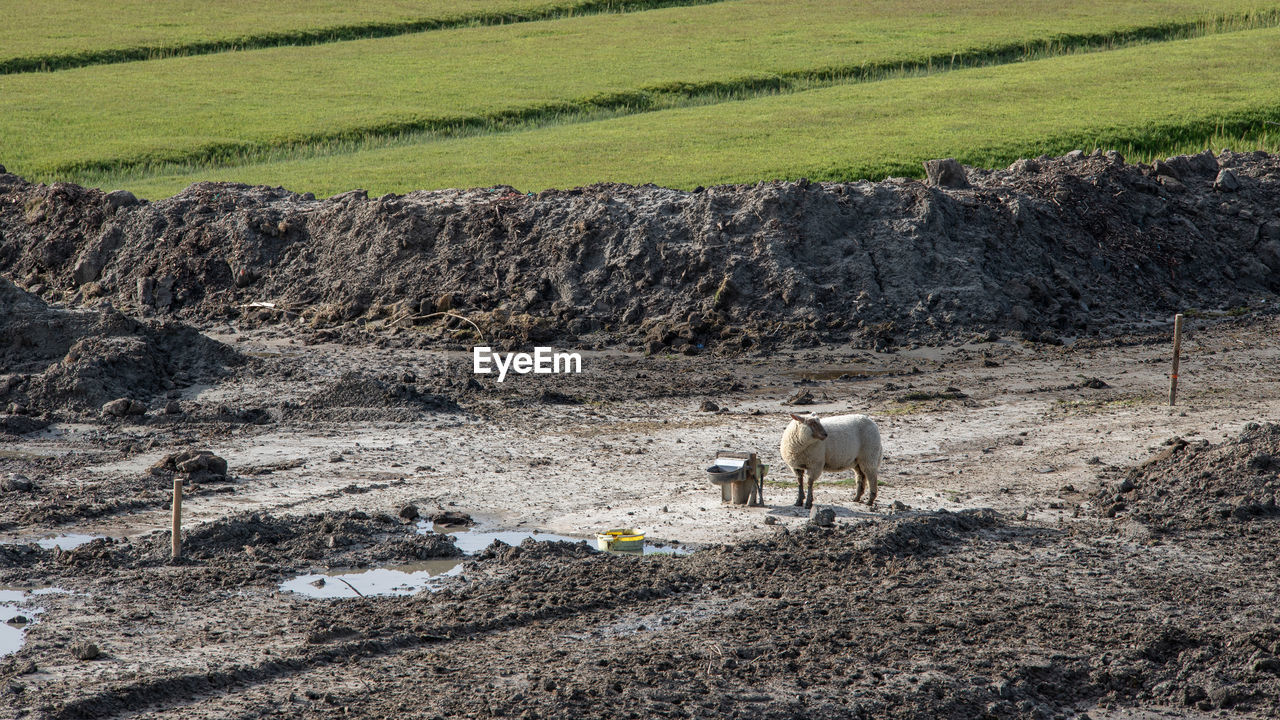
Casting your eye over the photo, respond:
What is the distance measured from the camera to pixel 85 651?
27.0 feet

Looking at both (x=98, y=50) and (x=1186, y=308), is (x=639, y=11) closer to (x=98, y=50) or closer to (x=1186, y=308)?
(x=98, y=50)

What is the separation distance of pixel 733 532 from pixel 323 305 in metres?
10.4

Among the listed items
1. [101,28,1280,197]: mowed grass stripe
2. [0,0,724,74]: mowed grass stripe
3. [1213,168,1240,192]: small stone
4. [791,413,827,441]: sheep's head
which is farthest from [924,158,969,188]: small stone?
[0,0,724,74]: mowed grass stripe

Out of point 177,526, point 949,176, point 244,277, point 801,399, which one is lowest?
point 801,399

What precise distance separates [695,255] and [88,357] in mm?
8735

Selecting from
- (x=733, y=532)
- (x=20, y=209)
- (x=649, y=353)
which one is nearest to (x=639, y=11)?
(x=20, y=209)

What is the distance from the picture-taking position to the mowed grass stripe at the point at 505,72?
3206 cm

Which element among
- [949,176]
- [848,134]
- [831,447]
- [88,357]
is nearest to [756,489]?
[831,447]

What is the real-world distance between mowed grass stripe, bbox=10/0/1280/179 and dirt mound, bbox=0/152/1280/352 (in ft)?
31.1

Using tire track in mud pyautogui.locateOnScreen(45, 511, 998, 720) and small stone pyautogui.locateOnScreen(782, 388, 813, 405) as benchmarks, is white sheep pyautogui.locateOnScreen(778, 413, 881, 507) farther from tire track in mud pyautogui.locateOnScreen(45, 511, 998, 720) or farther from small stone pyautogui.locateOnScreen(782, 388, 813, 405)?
small stone pyautogui.locateOnScreen(782, 388, 813, 405)

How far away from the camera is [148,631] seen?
28.8ft

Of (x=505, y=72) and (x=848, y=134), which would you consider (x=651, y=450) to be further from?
(x=505, y=72)

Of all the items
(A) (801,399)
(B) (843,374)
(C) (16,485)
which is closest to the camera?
(C) (16,485)

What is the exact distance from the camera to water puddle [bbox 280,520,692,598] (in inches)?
386
